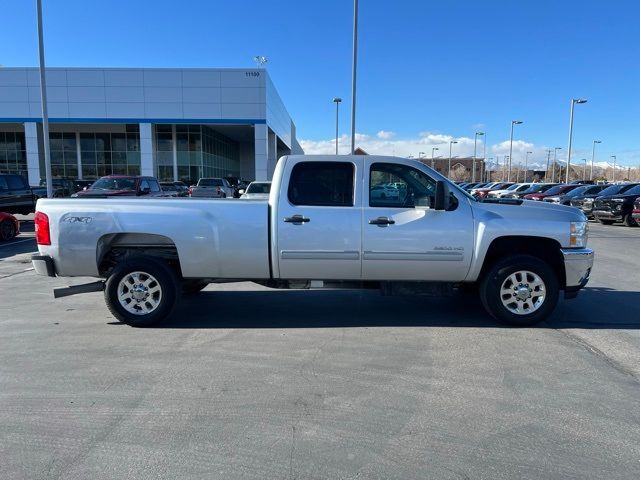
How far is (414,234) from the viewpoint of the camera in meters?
5.80

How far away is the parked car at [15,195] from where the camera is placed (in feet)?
55.9

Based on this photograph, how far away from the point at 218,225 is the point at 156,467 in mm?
3162

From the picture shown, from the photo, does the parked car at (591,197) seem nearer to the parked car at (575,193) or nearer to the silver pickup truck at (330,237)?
the parked car at (575,193)

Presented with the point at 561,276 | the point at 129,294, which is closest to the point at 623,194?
the point at 561,276

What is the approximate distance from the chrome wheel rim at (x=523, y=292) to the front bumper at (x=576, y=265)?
13.5 inches

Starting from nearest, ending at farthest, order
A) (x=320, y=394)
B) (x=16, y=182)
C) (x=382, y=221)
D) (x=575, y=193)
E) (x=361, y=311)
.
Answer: (x=320, y=394) < (x=382, y=221) < (x=361, y=311) < (x=16, y=182) < (x=575, y=193)

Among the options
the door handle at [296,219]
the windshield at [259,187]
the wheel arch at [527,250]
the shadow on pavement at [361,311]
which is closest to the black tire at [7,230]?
Answer: the windshield at [259,187]

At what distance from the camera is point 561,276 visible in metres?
6.10

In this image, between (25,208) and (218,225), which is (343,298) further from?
(25,208)

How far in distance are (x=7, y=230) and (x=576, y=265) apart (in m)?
14.8

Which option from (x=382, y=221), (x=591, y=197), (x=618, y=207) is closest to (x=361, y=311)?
(x=382, y=221)

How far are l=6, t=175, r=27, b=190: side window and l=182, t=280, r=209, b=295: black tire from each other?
44.1 feet

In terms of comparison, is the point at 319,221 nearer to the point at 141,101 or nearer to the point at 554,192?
the point at 554,192

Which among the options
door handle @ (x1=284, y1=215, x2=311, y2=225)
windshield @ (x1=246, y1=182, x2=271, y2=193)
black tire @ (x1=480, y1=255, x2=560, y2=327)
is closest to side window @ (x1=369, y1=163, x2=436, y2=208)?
door handle @ (x1=284, y1=215, x2=311, y2=225)
